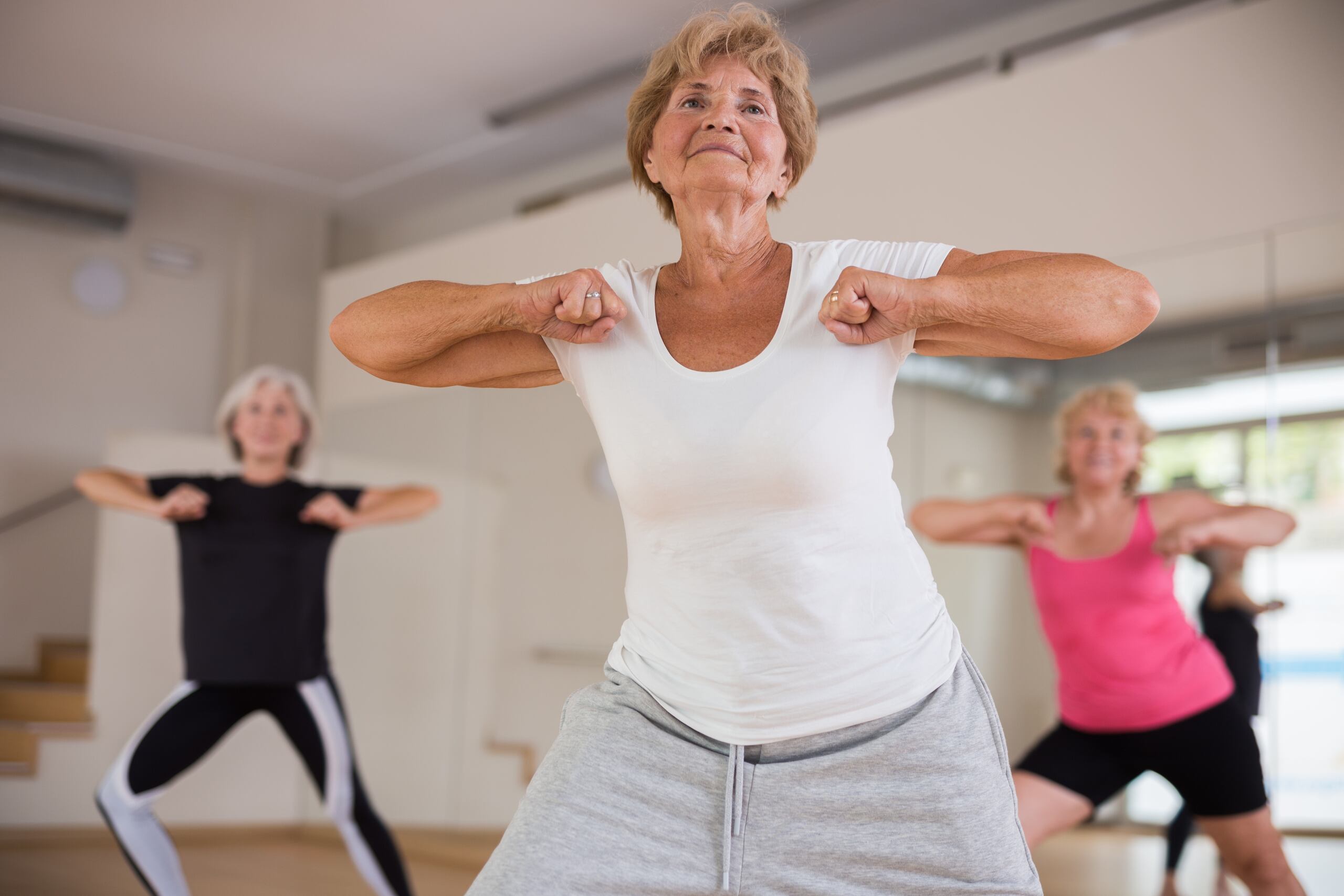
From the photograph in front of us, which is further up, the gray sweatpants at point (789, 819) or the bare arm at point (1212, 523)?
the bare arm at point (1212, 523)

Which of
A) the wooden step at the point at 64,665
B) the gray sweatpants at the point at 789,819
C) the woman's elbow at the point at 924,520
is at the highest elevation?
the woman's elbow at the point at 924,520

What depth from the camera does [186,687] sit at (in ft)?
10.5

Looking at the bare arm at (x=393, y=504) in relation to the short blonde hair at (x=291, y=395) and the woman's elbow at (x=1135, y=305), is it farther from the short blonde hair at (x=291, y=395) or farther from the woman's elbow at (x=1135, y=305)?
the woman's elbow at (x=1135, y=305)

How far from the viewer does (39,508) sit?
5.77 meters

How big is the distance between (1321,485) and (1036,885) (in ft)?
Result: 6.88

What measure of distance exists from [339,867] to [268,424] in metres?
1.98

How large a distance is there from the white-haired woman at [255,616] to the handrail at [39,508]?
241 cm

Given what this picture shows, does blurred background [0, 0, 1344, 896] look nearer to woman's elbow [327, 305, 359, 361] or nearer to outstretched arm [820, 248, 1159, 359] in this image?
outstretched arm [820, 248, 1159, 359]

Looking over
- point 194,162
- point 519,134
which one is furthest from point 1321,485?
point 194,162

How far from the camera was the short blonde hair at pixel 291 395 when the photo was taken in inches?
143

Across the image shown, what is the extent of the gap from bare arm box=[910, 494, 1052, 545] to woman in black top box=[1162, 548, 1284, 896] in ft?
1.62

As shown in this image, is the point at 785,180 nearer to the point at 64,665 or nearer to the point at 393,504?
the point at 393,504

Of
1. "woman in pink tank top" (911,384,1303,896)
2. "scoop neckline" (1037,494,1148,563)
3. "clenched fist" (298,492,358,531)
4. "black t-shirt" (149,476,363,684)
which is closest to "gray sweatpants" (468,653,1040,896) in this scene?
"woman in pink tank top" (911,384,1303,896)

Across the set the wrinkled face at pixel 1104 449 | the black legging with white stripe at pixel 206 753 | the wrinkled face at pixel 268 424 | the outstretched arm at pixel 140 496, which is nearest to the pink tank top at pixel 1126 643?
the wrinkled face at pixel 1104 449
